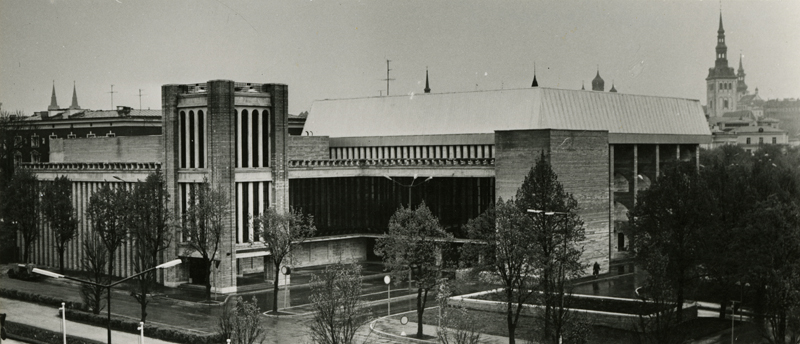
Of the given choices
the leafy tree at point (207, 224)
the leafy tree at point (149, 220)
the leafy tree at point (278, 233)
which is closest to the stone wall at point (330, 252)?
the leafy tree at point (278, 233)

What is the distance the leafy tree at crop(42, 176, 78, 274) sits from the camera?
2918 inches

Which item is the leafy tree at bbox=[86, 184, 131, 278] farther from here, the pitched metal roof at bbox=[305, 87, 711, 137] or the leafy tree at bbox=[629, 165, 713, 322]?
the leafy tree at bbox=[629, 165, 713, 322]

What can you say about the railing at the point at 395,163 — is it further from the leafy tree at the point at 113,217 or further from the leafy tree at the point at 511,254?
the leafy tree at the point at 511,254

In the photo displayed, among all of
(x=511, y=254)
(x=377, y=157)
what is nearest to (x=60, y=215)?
(x=377, y=157)

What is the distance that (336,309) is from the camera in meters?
43.3

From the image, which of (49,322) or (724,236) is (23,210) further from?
(724,236)

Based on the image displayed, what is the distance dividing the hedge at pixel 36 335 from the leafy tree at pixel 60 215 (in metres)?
20.0

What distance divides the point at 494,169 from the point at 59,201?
118 ft

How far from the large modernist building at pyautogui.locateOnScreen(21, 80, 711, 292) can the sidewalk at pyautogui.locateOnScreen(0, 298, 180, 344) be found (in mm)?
10669

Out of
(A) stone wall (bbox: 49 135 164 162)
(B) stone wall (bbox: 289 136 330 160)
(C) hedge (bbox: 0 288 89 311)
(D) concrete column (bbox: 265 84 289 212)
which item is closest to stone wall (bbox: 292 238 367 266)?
(D) concrete column (bbox: 265 84 289 212)

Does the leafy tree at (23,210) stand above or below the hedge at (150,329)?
above

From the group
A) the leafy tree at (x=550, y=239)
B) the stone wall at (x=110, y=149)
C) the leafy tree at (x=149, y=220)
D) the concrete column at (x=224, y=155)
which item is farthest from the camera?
the stone wall at (x=110, y=149)

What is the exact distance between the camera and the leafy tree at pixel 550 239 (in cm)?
4431

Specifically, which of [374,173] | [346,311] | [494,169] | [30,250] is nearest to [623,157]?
[494,169]
